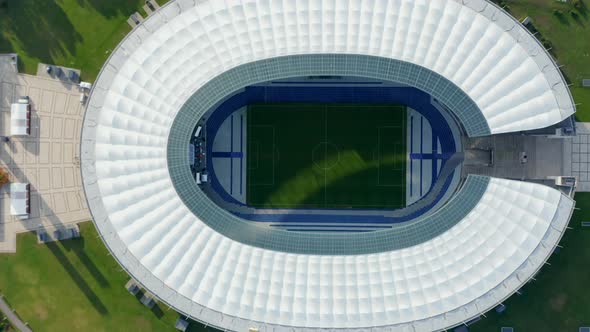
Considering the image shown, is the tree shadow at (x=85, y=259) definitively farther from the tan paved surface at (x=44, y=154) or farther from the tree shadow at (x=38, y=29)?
the tree shadow at (x=38, y=29)

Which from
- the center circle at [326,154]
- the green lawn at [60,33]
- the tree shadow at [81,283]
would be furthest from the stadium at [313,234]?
the center circle at [326,154]

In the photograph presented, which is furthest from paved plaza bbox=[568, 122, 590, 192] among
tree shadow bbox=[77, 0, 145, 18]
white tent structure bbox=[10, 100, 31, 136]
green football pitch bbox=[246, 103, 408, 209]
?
white tent structure bbox=[10, 100, 31, 136]

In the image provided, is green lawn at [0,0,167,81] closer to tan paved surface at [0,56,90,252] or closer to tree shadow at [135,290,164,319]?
tan paved surface at [0,56,90,252]

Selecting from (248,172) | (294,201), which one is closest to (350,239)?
(294,201)

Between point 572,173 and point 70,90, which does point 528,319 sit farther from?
point 70,90

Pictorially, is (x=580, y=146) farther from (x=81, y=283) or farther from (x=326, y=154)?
(x=81, y=283)

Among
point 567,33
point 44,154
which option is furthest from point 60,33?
point 567,33

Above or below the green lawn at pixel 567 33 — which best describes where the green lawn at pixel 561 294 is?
below
